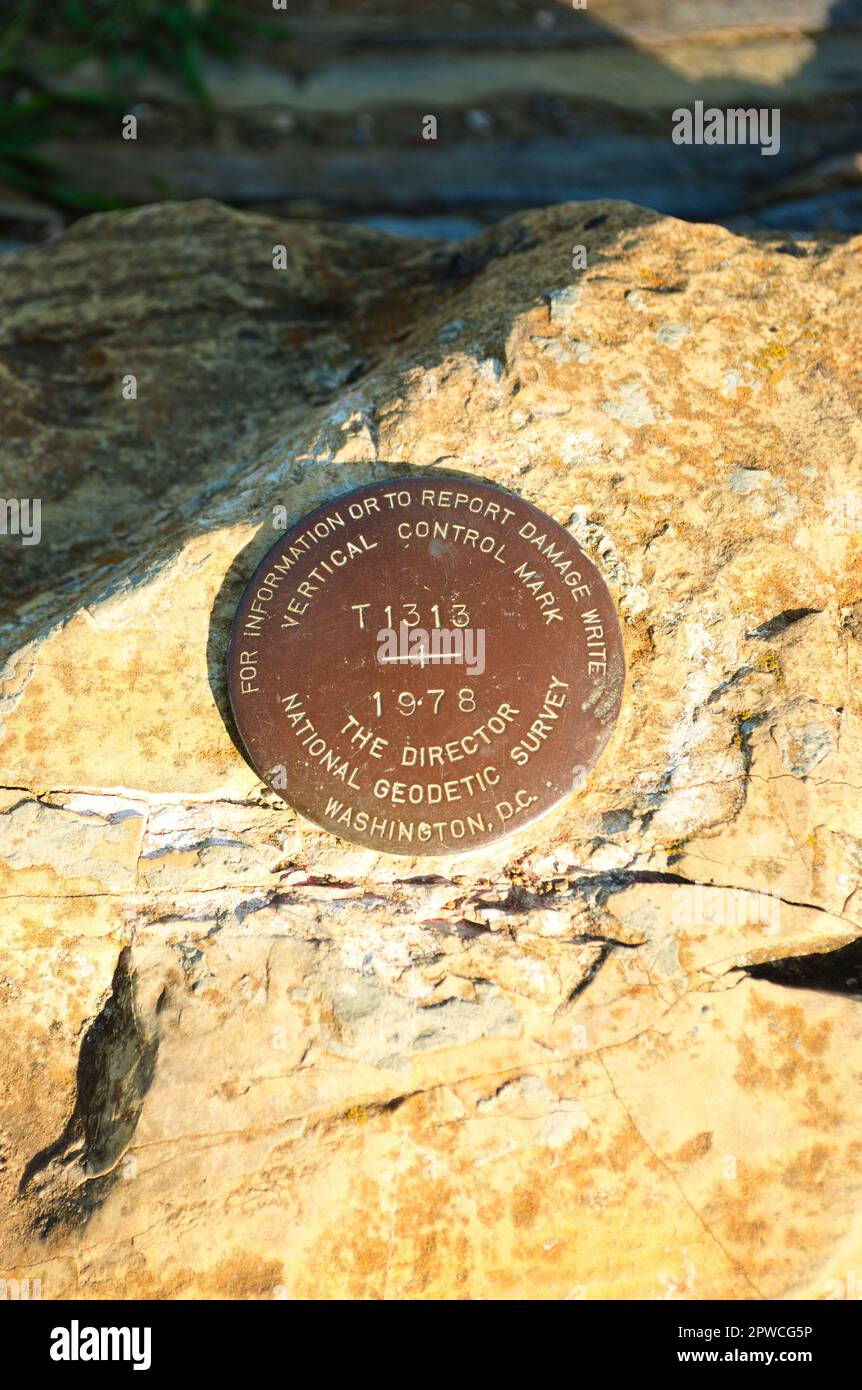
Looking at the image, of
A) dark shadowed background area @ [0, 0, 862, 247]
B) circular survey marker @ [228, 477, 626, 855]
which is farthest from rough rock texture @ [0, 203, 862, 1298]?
dark shadowed background area @ [0, 0, 862, 247]

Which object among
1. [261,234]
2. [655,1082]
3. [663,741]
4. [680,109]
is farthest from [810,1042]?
[680,109]

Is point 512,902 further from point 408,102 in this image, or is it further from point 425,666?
point 408,102

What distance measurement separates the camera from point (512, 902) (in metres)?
2.43

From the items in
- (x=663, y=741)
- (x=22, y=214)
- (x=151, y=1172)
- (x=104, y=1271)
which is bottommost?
(x=104, y=1271)

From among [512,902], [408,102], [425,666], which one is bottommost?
[512,902]

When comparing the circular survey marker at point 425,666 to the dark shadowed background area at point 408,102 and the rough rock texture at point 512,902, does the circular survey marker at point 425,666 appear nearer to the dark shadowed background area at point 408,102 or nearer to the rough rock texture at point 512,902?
the rough rock texture at point 512,902

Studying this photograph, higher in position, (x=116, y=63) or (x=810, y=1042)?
(x=116, y=63)

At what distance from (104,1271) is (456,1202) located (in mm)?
750

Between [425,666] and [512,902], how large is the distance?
604mm

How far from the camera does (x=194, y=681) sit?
8.43 ft

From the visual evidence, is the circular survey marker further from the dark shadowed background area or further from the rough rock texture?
the dark shadowed background area

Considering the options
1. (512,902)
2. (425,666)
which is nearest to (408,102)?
(425,666)

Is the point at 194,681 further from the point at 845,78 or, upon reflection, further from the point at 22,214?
the point at 845,78

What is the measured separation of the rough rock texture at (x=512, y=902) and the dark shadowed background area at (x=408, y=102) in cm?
266
